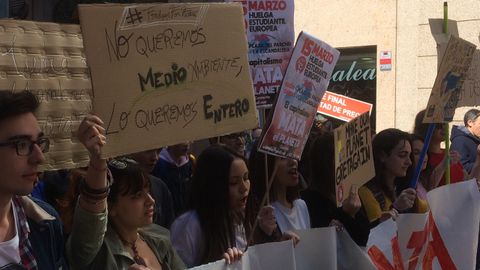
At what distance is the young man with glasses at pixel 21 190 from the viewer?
2855 mm

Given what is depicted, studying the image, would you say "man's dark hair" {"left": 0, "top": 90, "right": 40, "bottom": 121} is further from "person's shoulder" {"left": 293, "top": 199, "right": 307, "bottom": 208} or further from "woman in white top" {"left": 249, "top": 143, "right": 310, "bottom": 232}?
"person's shoulder" {"left": 293, "top": 199, "right": 307, "bottom": 208}

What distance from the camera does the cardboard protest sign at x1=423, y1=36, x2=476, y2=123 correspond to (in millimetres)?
5926

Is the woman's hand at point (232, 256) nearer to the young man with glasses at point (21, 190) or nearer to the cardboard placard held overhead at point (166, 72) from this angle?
the cardboard placard held overhead at point (166, 72)

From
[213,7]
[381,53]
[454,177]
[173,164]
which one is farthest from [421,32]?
[213,7]

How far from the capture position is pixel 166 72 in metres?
3.45

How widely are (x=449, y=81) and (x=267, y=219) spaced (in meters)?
2.44

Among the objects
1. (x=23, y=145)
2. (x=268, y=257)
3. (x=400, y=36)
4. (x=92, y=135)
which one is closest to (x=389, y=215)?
(x=268, y=257)

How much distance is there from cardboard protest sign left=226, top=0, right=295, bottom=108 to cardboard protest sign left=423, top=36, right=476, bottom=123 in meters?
1.04

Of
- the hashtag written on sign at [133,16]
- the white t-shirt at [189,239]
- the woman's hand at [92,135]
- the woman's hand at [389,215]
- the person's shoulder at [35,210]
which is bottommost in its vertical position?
→ the woman's hand at [389,215]

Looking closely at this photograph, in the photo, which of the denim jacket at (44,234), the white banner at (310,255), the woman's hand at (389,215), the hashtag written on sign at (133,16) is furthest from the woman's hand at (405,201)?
the denim jacket at (44,234)

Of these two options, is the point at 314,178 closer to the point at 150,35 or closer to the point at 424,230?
the point at 424,230

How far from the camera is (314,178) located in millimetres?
4992

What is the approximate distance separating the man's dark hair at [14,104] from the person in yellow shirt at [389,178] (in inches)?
106

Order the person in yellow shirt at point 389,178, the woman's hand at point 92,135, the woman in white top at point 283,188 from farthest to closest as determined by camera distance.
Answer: the person in yellow shirt at point 389,178, the woman in white top at point 283,188, the woman's hand at point 92,135
